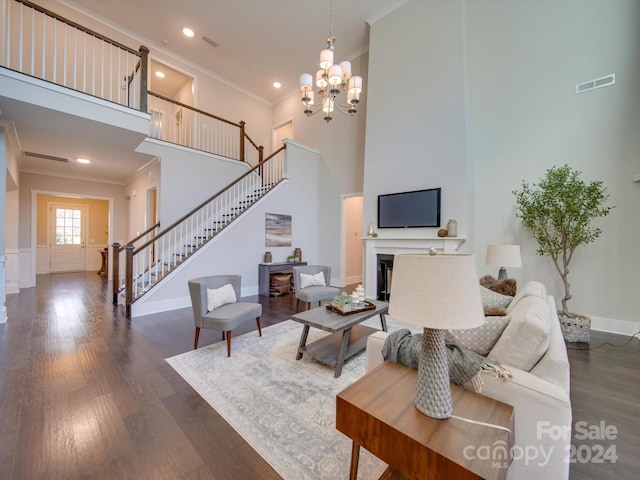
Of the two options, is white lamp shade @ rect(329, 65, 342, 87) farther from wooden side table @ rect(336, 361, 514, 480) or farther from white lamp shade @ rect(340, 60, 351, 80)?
wooden side table @ rect(336, 361, 514, 480)

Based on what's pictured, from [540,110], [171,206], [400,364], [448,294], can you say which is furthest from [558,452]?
[171,206]

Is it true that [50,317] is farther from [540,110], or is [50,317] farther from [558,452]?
[540,110]

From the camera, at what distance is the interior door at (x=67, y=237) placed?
867 centimetres

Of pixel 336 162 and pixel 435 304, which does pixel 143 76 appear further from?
pixel 435 304

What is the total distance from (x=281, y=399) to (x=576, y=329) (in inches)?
145

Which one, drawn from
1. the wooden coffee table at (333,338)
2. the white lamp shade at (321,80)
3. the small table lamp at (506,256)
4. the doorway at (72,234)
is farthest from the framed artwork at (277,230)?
the doorway at (72,234)

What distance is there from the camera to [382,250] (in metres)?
5.41

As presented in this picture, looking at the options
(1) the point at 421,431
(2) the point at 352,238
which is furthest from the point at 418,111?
(1) the point at 421,431

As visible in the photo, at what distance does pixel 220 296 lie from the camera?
123 inches

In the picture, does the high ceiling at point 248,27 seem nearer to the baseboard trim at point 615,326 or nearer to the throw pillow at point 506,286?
the throw pillow at point 506,286

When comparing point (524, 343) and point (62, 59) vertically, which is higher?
point (62, 59)

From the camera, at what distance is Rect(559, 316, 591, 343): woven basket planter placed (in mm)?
3160

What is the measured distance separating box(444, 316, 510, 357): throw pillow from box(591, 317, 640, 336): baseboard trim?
3.58 metres

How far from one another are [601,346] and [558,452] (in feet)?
10.5
